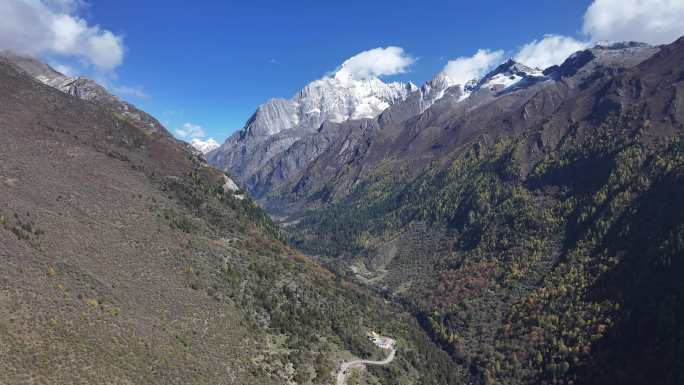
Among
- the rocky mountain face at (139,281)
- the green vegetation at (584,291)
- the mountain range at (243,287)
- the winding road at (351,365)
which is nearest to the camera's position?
the rocky mountain face at (139,281)

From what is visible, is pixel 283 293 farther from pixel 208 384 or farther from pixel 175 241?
pixel 208 384

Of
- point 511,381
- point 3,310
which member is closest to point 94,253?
point 3,310

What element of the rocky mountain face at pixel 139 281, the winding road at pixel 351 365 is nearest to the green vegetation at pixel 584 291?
the rocky mountain face at pixel 139 281

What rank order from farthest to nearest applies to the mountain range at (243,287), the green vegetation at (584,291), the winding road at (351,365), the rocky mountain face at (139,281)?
1. the green vegetation at (584,291)
2. the winding road at (351,365)
3. the mountain range at (243,287)
4. the rocky mountain face at (139,281)

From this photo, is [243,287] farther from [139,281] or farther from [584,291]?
[584,291]

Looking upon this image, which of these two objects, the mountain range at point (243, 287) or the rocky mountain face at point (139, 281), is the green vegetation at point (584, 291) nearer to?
the mountain range at point (243, 287)

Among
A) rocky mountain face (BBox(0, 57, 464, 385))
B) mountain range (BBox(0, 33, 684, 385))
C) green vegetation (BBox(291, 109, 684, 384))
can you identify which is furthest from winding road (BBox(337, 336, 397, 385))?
green vegetation (BBox(291, 109, 684, 384))

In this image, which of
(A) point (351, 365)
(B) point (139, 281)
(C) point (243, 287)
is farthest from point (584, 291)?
(B) point (139, 281)

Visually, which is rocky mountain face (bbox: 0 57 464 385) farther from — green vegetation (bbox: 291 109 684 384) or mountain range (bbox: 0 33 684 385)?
green vegetation (bbox: 291 109 684 384)
